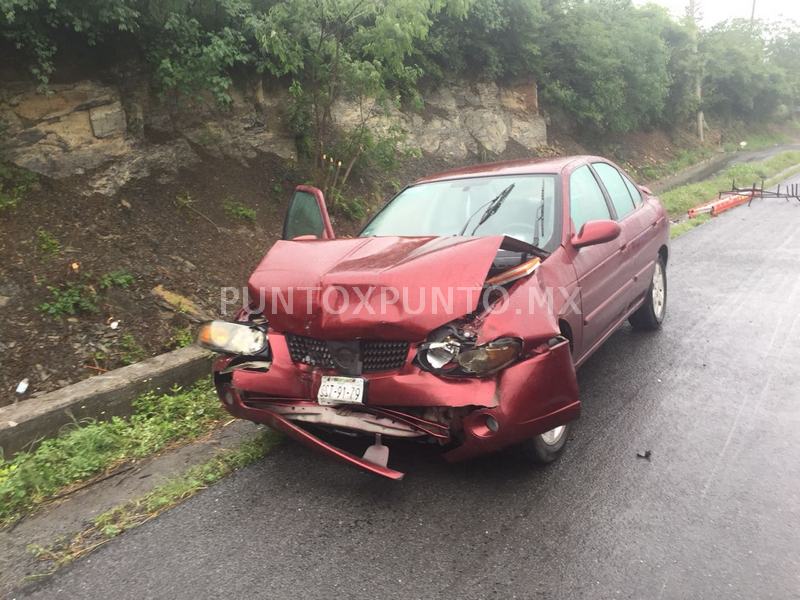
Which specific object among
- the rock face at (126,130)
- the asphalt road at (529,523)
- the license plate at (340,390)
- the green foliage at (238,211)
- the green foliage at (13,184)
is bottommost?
the asphalt road at (529,523)

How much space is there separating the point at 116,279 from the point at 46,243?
2.22 feet

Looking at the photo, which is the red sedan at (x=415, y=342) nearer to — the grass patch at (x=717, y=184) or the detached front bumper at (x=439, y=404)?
the detached front bumper at (x=439, y=404)

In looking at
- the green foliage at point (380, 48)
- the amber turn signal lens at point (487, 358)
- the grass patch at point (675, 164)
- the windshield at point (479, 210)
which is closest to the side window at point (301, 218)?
the windshield at point (479, 210)

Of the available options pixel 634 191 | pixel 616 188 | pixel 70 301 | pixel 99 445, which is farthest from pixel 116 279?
pixel 634 191

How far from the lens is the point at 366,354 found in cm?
301

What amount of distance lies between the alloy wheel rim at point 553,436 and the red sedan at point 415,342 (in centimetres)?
1

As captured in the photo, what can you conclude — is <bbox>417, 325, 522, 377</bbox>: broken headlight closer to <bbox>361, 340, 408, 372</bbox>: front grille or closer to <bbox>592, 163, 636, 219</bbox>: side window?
<bbox>361, 340, 408, 372</bbox>: front grille

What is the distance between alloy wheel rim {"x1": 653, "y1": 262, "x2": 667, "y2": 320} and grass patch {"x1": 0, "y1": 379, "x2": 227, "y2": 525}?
396 centimetres

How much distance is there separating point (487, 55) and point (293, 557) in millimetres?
13444

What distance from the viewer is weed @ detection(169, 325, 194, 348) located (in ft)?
17.1

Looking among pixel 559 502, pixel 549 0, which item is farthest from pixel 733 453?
pixel 549 0

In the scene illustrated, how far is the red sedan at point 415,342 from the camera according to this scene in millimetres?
2871

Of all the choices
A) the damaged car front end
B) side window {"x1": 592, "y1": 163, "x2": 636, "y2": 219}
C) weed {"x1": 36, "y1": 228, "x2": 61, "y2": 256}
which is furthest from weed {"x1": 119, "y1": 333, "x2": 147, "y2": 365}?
side window {"x1": 592, "y1": 163, "x2": 636, "y2": 219}

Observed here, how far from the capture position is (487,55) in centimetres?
1399
